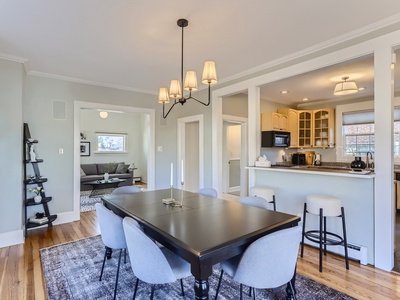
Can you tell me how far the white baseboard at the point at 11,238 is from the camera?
302 centimetres

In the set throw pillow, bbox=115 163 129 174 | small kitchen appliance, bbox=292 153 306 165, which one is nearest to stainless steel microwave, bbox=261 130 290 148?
small kitchen appliance, bbox=292 153 306 165

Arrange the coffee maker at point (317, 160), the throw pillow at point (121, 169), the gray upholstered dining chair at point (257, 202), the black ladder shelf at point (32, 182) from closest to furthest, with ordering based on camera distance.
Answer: the gray upholstered dining chair at point (257, 202) → the black ladder shelf at point (32, 182) → the coffee maker at point (317, 160) → the throw pillow at point (121, 169)

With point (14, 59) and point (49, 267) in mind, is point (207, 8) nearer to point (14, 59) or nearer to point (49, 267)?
point (14, 59)

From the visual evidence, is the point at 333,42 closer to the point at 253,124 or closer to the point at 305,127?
the point at 253,124

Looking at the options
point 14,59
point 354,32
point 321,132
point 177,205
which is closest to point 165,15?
point 177,205

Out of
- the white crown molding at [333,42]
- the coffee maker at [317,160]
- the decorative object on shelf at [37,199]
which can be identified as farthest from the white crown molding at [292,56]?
the coffee maker at [317,160]

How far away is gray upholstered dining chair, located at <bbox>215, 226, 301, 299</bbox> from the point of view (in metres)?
1.33

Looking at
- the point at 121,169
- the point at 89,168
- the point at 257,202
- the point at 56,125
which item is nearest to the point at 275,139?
the point at 257,202

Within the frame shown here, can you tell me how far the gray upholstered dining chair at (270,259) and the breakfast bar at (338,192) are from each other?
154 centimetres

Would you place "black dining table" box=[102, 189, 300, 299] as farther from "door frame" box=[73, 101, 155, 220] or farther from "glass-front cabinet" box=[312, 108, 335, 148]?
"glass-front cabinet" box=[312, 108, 335, 148]

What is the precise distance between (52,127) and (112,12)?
8.75 feet

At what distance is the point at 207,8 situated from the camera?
2.06m

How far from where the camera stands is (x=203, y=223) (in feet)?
5.39

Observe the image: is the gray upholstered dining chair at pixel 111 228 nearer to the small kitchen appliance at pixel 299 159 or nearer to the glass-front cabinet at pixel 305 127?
the small kitchen appliance at pixel 299 159
